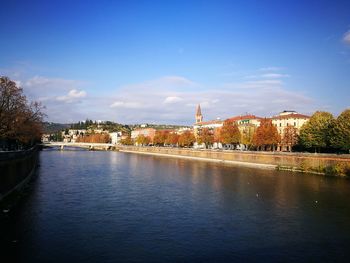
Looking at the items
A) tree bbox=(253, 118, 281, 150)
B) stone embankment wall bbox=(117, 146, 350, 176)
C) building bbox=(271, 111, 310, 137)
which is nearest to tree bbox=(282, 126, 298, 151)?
tree bbox=(253, 118, 281, 150)

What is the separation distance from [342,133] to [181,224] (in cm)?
4287

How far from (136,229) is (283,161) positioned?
45.6 metres

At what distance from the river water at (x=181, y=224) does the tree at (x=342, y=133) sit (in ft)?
62.2

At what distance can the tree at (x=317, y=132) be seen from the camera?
6588 cm

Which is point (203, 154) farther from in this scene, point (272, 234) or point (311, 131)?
point (272, 234)

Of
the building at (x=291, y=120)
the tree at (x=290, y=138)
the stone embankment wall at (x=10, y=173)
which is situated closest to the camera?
the stone embankment wall at (x=10, y=173)

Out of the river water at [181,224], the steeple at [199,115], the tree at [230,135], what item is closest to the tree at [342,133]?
the river water at [181,224]

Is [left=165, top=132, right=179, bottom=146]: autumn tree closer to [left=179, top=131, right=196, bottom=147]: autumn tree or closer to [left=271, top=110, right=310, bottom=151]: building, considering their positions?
[left=179, top=131, right=196, bottom=147]: autumn tree

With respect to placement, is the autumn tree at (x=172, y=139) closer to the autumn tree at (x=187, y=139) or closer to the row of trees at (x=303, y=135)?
the autumn tree at (x=187, y=139)

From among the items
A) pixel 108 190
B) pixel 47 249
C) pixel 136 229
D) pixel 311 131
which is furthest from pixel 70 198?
pixel 311 131

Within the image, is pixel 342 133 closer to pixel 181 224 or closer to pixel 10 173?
pixel 181 224

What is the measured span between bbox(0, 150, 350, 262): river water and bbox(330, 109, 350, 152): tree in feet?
62.2

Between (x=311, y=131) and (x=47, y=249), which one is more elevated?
(x=311, y=131)

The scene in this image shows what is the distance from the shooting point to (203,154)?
96.9 m
